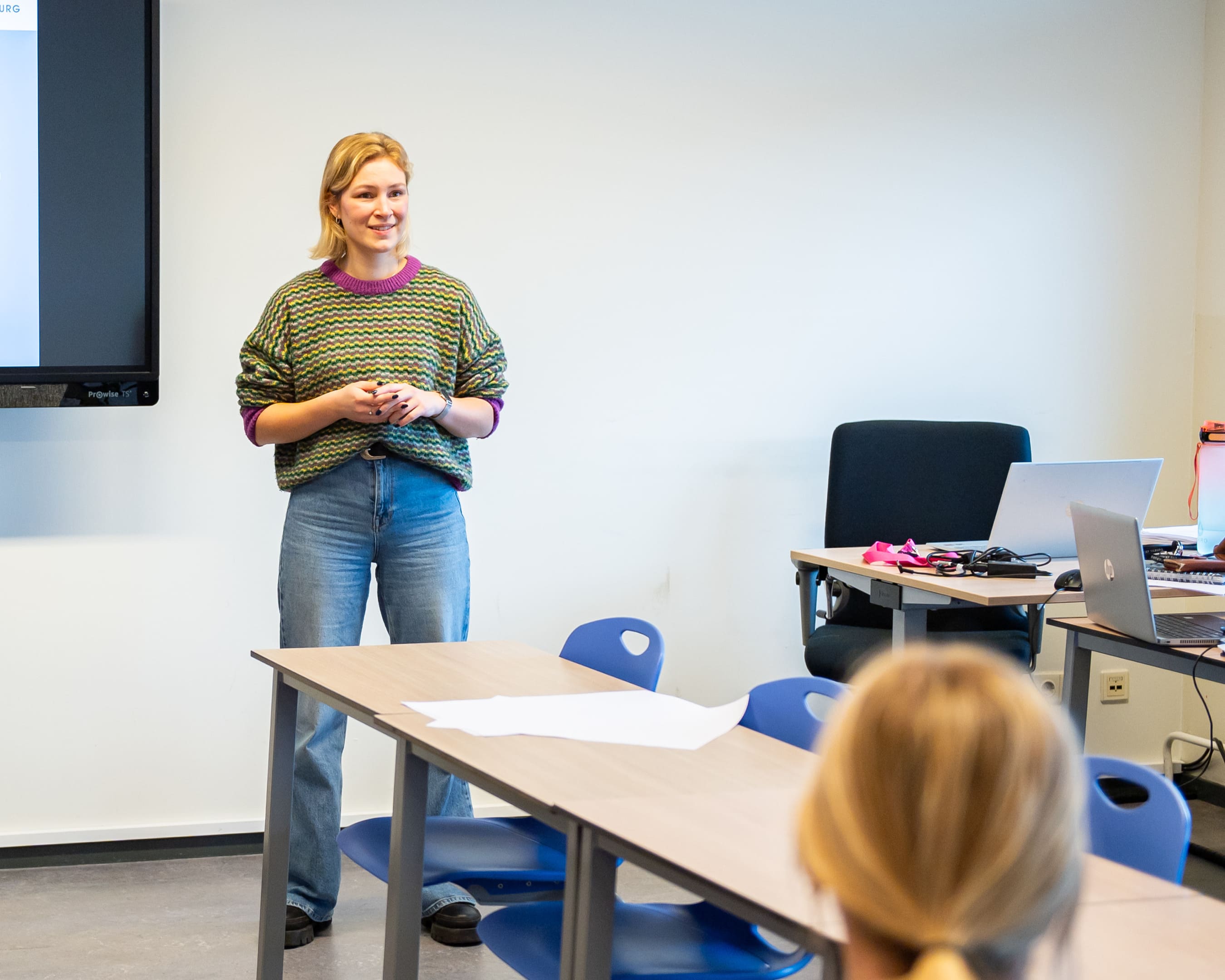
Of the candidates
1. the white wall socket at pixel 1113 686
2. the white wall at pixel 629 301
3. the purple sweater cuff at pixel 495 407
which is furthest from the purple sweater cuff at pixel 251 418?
the white wall socket at pixel 1113 686

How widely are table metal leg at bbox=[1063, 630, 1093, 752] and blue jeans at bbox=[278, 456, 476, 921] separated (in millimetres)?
1251

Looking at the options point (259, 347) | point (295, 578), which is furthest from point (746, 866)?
point (259, 347)

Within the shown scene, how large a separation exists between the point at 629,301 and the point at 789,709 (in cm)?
195

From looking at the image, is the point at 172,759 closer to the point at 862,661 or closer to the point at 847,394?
the point at 862,661

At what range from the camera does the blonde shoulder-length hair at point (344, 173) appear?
2.64 m

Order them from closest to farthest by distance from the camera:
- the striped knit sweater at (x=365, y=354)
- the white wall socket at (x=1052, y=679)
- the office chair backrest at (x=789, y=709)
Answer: the office chair backrest at (x=789, y=709) < the striped knit sweater at (x=365, y=354) < the white wall socket at (x=1052, y=679)

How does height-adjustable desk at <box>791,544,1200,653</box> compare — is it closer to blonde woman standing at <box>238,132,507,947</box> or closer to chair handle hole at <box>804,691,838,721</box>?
chair handle hole at <box>804,691,838,721</box>

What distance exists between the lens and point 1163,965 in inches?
41.8

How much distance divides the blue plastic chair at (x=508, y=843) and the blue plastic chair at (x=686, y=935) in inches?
3.0

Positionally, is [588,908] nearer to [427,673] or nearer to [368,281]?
[427,673]

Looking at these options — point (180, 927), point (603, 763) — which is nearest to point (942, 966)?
point (603, 763)

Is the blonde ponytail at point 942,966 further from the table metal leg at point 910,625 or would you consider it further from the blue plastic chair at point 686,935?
the table metal leg at point 910,625

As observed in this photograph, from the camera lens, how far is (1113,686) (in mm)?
4238

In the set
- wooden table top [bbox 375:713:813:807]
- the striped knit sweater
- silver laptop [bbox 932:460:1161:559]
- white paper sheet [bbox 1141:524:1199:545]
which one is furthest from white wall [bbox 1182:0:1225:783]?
wooden table top [bbox 375:713:813:807]
